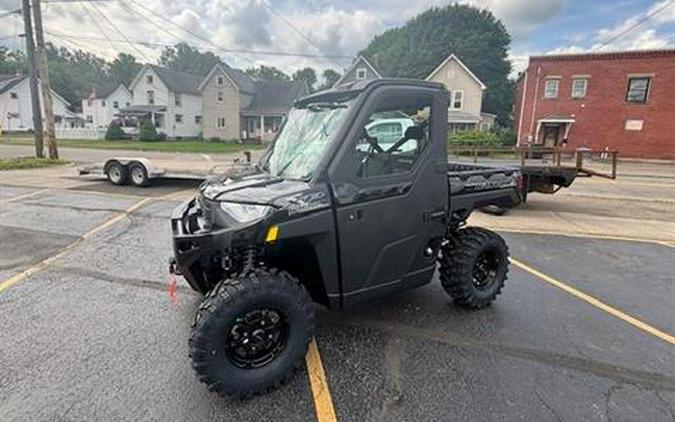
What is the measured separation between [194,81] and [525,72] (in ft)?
131

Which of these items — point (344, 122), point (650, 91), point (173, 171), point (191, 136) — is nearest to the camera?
point (344, 122)

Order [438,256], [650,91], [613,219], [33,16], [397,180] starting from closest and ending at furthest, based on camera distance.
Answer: [397,180]
[438,256]
[613,219]
[33,16]
[650,91]

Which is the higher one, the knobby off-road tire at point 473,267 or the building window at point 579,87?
the building window at point 579,87

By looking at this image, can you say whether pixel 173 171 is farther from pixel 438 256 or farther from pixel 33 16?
pixel 33 16

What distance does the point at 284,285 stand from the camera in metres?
2.80

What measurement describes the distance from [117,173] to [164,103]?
128ft

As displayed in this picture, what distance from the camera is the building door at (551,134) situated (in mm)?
32250

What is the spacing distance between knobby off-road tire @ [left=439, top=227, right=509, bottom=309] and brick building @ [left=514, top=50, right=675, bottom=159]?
27.9 metres

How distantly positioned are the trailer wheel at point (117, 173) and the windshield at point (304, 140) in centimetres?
1012

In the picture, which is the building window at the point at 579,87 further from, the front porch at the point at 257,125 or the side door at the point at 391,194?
the side door at the point at 391,194

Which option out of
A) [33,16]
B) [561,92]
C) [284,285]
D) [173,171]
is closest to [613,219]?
[284,285]

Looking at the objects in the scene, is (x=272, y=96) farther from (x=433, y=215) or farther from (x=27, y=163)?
(x=433, y=215)

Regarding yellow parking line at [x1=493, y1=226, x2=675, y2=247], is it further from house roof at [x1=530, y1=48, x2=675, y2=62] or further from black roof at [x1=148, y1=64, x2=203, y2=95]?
black roof at [x1=148, y1=64, x2=203, y2=95]

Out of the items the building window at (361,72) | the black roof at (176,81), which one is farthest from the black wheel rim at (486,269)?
the black roof at (176,81)
